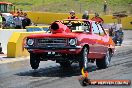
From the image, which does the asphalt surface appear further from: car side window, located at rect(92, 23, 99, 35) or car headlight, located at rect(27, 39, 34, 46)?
car side window, located at rect(92, 23, 99, 35)

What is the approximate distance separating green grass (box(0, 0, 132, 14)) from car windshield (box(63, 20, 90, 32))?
41943 millimetres

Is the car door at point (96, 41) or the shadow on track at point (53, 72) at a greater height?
the car door at point (96, 41)

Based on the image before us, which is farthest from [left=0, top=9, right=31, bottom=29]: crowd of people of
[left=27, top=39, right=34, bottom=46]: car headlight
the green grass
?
[left=27, top=39, right=34, bottom=46]: car headlight

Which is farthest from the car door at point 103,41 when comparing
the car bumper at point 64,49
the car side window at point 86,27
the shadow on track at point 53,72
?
the car bumper at point 64,49

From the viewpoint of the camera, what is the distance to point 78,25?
15.8m

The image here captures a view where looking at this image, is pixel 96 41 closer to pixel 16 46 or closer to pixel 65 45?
pixel 65 45

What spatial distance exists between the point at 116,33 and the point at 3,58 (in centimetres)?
1254

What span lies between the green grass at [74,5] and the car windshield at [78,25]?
4194 centimetres

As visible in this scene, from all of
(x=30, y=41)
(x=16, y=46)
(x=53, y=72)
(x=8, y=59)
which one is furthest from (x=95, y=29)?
(x=16, y=46)

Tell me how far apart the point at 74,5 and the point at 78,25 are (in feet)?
147

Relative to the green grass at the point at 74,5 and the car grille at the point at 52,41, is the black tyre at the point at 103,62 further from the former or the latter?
the green grass at the point at 74,5

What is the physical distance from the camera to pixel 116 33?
30938mm

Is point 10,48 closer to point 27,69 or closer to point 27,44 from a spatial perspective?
point 27,69

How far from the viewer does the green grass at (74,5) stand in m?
59.4
